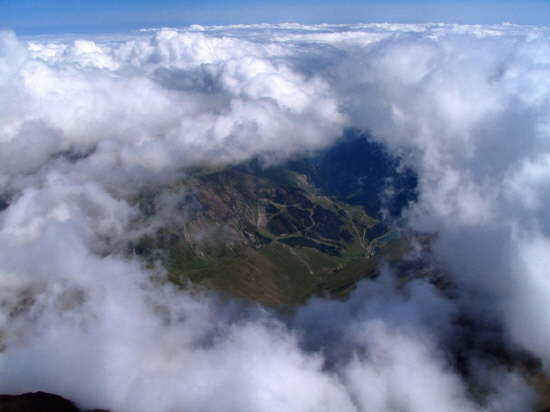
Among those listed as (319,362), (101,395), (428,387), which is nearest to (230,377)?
(319,362)

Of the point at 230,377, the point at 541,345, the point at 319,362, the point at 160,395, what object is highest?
the point at 541,345

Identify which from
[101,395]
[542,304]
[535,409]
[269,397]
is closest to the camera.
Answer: [535,409]

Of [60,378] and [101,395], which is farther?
[60,378]

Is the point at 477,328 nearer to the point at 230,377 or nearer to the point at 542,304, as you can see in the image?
the point at 542,304

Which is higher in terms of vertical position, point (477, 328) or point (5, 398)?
point (477, 328)

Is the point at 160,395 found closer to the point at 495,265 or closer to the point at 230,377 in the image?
the point at 230,377

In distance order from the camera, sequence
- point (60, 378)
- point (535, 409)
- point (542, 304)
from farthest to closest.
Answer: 1. point (60, 378)
2. point (542, 304)
3. point (535, 409)

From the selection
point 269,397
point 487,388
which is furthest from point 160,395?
point 487,388
